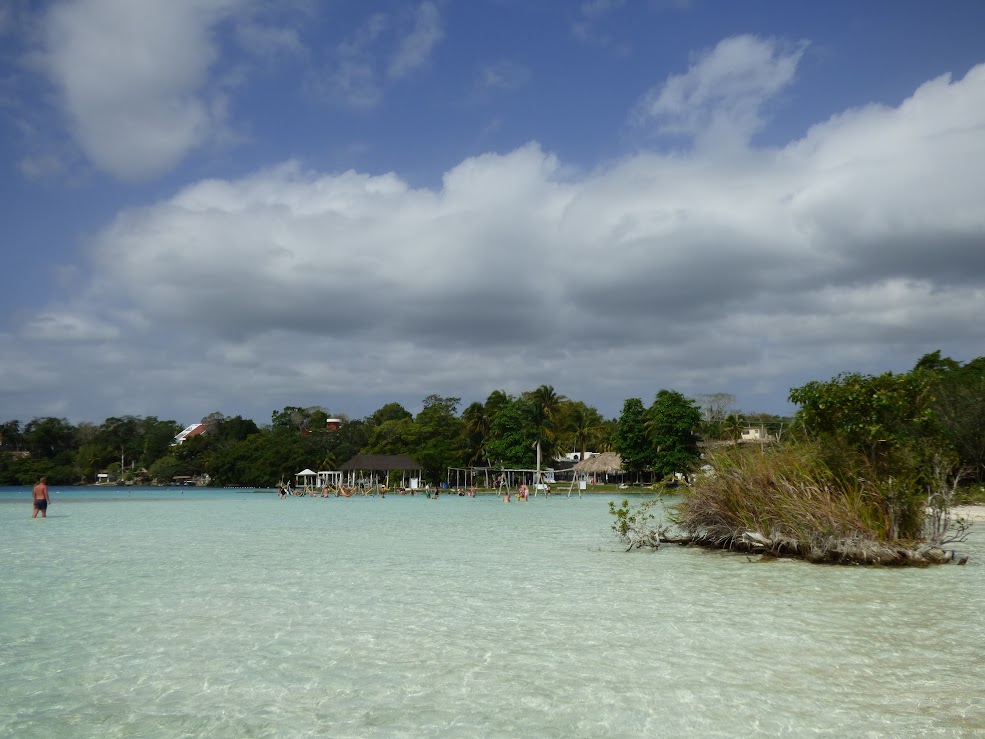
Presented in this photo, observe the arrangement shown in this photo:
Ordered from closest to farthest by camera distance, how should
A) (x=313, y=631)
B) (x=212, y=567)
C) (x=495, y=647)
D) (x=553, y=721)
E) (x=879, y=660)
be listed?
(x=553, y=721), (x=879, y=660), (x=495, y=647), (x=313, y=631), (x=212, y=567)

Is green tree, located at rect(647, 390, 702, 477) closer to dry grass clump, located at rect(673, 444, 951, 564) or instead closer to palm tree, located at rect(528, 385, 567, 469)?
palm tree, located at rect(528, 385, 567, 469)

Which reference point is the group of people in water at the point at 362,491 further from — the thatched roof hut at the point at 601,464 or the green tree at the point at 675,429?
the green tree at the point at 675,429

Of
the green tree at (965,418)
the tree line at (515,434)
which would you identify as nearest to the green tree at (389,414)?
the tree line at (515,434)

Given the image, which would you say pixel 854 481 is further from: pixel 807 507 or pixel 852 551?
pixel 852 551

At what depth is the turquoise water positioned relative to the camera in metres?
6.31

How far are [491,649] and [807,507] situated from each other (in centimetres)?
940

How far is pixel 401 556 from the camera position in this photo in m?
18.8

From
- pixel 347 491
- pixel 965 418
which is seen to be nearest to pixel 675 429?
pixel 965 418

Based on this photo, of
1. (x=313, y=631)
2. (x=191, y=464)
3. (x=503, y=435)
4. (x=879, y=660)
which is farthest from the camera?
(x=191, y=464)

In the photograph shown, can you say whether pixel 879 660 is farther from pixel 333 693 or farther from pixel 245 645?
pixel 245 645

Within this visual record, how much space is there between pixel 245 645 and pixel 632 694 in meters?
4.71

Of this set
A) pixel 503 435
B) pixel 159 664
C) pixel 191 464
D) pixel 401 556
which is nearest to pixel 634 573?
pixel 401 556

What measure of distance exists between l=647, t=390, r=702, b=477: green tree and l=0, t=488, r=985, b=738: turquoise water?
50956 mm

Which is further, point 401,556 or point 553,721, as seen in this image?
point 401,556
